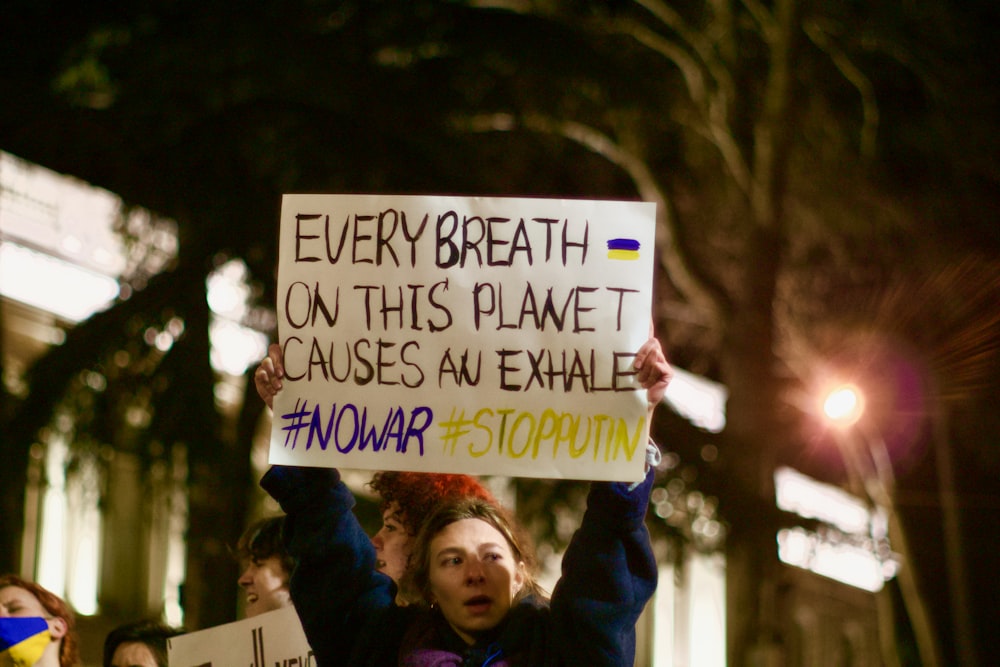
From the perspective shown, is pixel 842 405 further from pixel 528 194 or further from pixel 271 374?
pixel 271 374

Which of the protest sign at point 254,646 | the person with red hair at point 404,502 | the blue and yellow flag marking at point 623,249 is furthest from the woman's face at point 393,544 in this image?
the blue and yellow flag marking at point 623,249

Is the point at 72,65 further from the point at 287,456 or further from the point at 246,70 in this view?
the point at 287,456

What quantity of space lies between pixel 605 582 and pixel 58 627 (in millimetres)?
1919

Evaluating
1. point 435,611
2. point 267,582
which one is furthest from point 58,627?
point 435,611

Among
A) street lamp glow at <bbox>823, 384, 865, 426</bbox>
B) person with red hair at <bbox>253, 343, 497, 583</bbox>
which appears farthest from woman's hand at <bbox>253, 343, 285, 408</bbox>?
street lamp glow at <bbox>823, 384, 865, 426</bbox>

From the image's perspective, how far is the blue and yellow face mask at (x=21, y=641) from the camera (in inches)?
163

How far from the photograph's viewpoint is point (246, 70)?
27.3 ft

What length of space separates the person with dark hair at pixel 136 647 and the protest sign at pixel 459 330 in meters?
1.53

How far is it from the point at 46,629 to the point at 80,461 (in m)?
4.91

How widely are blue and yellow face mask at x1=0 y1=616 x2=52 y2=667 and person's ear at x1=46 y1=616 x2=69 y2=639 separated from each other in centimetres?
5

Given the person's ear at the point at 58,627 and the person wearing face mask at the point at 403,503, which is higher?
the person wearing face mask at the point at 403,503

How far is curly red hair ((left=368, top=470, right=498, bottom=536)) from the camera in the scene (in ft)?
12.3

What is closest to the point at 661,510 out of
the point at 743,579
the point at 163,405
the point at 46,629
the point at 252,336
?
the point at 743,579

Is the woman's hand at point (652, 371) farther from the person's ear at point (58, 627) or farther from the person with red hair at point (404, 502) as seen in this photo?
the person's ear at point (58, 627)
